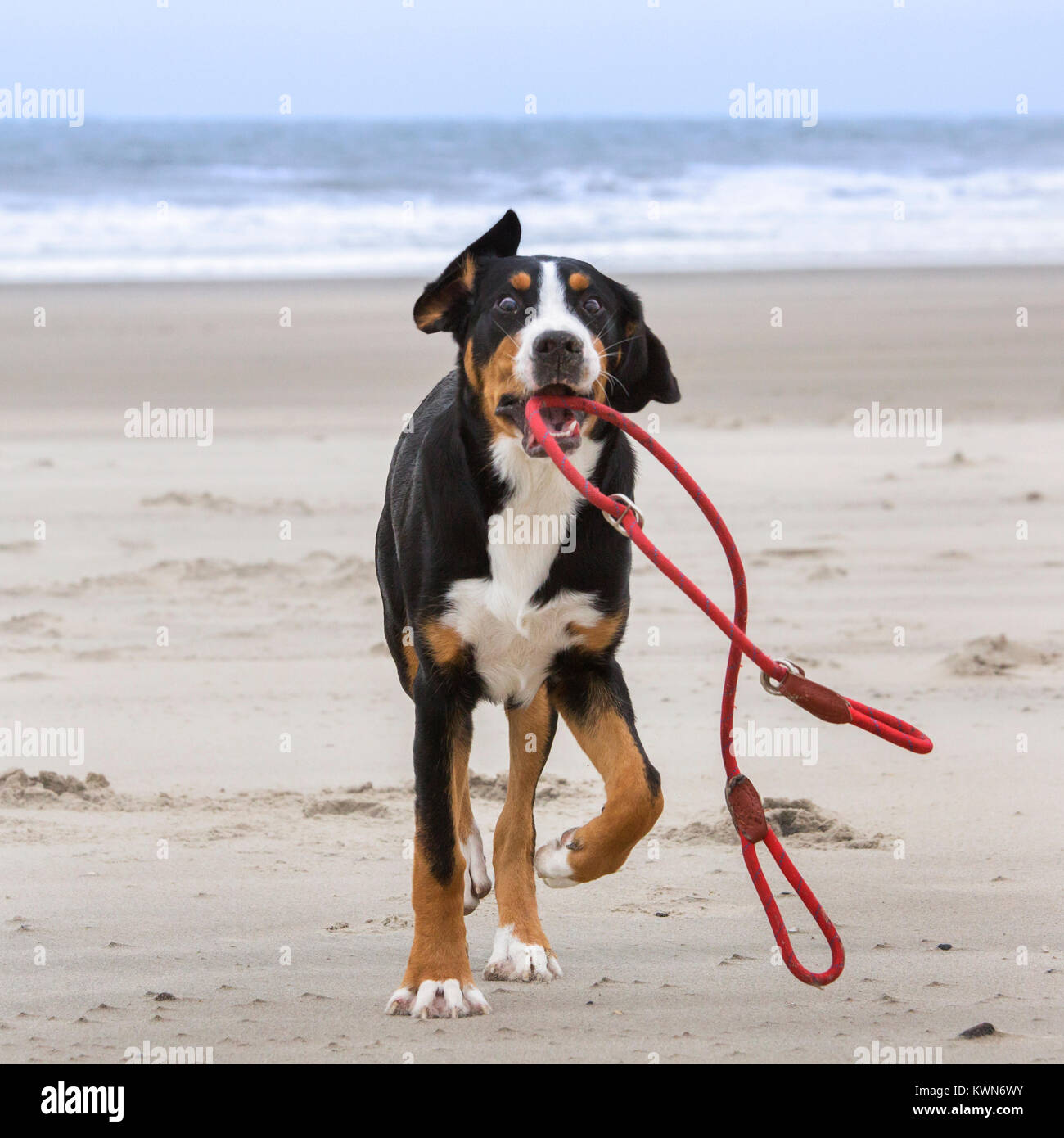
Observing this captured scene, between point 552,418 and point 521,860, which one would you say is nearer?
point 552,418

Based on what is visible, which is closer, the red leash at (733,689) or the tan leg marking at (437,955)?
the red leash at (733,689)

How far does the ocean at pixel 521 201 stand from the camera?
25891 mm

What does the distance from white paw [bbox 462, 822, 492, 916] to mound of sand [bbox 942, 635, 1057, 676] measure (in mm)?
3004

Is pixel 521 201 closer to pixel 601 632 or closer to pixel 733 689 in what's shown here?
pixel 601 632

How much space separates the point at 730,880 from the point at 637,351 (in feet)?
5.41

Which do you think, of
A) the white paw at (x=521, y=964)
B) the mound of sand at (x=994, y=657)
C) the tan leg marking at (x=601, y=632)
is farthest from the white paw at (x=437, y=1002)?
the mound of sand at (x=994, y=657)

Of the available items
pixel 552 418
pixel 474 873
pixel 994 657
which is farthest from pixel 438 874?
pixel 994 657

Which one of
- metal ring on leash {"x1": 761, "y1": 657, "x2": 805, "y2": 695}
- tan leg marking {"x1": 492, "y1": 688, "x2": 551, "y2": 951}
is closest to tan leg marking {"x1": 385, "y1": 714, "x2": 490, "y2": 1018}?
tan leg marking {"x1": 492, "y1": 688, "x2": 551, "y2": 951}

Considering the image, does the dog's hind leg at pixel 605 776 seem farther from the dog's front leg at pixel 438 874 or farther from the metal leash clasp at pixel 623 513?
the metal leash clasp at pixel 623 513

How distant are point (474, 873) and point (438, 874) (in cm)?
67

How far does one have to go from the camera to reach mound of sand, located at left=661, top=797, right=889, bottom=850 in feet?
17.1

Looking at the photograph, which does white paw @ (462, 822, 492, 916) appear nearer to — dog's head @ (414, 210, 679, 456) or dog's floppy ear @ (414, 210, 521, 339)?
dog's head @ (414, 210, 679, 456)

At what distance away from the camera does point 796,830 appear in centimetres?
531
